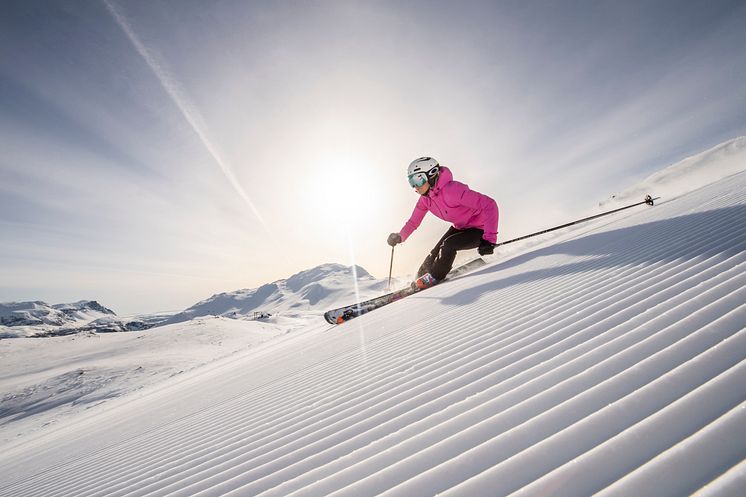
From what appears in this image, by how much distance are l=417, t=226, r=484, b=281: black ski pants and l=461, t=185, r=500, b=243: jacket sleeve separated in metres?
0.20

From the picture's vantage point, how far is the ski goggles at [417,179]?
6711mm

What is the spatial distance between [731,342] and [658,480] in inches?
32.6

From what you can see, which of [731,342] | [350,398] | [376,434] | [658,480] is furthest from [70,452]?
[731,342]

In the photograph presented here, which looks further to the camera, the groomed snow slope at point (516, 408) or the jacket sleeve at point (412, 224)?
the jacket sleeve at point (412, 224)

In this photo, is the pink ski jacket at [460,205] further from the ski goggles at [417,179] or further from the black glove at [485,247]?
the ski goggles at [417,179]

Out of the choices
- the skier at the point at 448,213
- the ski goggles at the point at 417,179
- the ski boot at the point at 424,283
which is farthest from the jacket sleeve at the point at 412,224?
the ski boot at the point at 424,283

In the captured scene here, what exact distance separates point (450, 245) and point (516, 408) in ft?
19.3

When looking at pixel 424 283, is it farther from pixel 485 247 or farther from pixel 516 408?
pixel 516 408

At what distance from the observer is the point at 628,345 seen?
1.52m

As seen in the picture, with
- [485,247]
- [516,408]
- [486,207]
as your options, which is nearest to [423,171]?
[486,207]

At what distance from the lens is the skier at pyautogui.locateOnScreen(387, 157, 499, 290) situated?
663 centimetres

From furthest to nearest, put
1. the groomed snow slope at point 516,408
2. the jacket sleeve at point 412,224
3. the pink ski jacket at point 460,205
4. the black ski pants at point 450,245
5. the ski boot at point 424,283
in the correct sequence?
the jacket sleeve at point 412,224 < the ski boot at point 424,283 < the black ski pants at point 450,245 < the pink ski jacket at point 460,205 < the groomed snow slope at point 516,408

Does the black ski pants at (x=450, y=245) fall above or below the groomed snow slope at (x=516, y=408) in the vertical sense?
above

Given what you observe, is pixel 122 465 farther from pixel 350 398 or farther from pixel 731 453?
pixel 731 453
